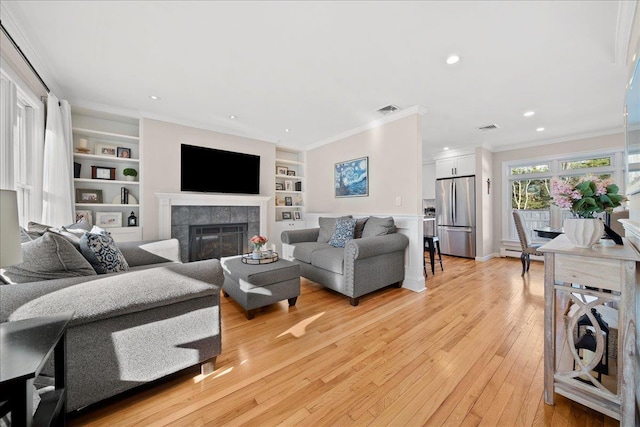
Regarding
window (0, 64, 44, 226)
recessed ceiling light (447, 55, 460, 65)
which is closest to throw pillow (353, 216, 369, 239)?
recessed ceiling light (447, 55, 460, 65)

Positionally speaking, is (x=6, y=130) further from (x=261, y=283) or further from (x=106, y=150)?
(x=261, y=283)

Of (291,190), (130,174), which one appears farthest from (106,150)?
(291,190)

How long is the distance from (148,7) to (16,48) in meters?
1.26

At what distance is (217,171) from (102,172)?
1.51 meters

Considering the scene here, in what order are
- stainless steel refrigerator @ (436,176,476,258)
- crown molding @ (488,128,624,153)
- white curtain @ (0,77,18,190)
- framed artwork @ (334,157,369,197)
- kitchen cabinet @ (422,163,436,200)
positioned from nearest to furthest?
white curtain @ (0,77,18,190) < framed artwork @ (334,157,369,197) < crown molding @ (488,128,624,153) < stainless steel refrigerator @ (436,176,476,258) < kitchen cabinet @ (422,163,436,200)

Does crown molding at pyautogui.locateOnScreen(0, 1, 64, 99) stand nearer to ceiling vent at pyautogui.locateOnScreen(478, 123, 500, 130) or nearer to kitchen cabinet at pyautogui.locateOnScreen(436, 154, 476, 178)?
ceiling vent at pyautogui.locateOnScreen(478, 123, 500, 130)

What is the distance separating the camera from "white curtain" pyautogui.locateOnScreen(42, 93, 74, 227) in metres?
2.61

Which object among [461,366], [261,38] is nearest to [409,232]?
[461,366]

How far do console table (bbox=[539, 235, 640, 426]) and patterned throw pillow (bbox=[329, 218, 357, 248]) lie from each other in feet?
7.13

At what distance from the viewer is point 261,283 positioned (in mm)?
2334

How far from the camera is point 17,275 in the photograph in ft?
4.13

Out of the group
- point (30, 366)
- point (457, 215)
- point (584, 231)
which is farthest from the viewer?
point (457, 215)

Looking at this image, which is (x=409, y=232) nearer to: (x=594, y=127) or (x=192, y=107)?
(x=192, y=107)

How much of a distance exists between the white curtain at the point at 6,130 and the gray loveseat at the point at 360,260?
2564 millimetres
